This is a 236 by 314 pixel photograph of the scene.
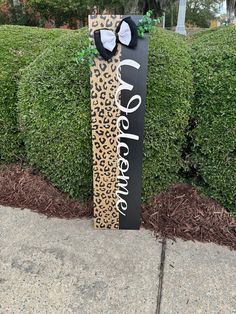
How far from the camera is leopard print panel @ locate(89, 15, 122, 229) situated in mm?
2266

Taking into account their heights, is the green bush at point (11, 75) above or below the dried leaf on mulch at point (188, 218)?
above

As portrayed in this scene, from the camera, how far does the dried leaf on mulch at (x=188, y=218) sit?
2582mm

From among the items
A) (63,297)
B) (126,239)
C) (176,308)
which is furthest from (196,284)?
(63,297)

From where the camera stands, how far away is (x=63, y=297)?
1.99 metres

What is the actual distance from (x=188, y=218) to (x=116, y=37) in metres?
1.46

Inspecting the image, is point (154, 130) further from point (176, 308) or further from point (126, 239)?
point (176, 308)

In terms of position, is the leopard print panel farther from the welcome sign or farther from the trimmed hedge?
the trimmed hedge

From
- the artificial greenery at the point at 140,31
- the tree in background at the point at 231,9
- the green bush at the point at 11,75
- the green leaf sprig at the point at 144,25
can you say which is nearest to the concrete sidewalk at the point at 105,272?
the green bush at the point at 11,75

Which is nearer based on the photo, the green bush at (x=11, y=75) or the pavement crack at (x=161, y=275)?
the pavement crack at (x=161, y=275)

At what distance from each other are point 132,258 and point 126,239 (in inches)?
8.5

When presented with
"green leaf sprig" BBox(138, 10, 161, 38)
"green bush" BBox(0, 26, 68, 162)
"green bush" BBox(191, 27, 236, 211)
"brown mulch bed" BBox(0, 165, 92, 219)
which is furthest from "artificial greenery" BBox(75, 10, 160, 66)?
"brown mulch bed" BBox(0, 165, 92, 219)

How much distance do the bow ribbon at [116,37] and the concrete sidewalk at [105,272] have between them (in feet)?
4.37

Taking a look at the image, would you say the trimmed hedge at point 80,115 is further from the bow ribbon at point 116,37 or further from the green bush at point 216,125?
the bow ribbon at point 116,37

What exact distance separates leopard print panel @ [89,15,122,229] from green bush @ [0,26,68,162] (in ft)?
3.48
